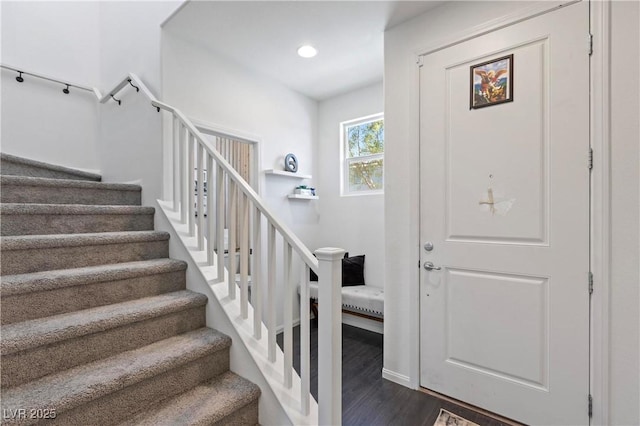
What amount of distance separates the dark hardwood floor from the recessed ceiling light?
2.73 metres

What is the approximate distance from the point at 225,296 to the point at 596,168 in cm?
212

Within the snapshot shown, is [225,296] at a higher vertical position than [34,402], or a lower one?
higher

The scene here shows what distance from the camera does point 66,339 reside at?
4.08 feet

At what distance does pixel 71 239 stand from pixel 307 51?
90.4 inches

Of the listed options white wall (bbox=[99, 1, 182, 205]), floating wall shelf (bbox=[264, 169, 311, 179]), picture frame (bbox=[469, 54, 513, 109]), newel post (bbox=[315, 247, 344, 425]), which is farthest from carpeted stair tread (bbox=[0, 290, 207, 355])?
picture frame (bbox=[469, 54, 513, 109])

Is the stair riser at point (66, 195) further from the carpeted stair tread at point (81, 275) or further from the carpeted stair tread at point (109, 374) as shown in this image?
→ the carpeted stair tread at point (109, 374)

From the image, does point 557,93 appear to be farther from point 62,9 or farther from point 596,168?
point 62,9

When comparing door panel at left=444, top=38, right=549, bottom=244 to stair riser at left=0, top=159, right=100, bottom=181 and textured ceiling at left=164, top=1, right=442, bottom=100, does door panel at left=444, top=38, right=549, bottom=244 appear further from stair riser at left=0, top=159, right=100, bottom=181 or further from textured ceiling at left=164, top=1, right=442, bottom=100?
stair riser at left=0, top=159, right=100, bottom=181

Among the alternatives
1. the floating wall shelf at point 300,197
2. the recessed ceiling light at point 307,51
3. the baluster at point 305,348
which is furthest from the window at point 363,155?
the baluster at point 305,348

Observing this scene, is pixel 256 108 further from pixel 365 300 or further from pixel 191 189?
pixel 365 300

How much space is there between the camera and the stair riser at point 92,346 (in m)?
1.14

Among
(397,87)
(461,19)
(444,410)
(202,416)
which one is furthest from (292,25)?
(444,410)

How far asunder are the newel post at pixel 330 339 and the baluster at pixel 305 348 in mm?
82

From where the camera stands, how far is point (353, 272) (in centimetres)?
339
